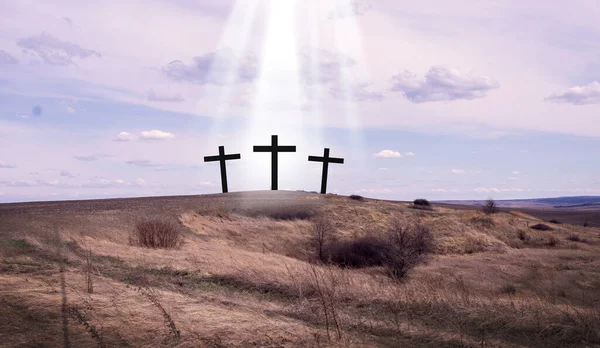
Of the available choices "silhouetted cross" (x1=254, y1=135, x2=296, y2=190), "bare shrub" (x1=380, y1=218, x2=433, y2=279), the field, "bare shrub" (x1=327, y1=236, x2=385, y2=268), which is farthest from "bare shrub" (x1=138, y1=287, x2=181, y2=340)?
"silhouetted cross" (x1=254, y1=135, x2=296, y2=190)

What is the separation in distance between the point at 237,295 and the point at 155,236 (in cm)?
822

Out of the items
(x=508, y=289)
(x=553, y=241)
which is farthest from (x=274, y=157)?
(x=553, y=241)

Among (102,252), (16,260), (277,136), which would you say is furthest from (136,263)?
(277,136)

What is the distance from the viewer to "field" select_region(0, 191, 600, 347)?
25.1 ft

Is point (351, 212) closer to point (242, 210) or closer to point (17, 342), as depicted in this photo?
point (242, 210)

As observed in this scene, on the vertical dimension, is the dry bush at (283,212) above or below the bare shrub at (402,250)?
above

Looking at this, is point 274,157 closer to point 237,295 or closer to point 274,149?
point 274,149

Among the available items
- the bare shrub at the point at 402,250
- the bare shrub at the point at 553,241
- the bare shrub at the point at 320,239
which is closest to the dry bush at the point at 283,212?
the bare shrub at the point at 320,239

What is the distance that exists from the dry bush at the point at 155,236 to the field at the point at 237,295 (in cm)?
43

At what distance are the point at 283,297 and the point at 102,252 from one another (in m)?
6.50

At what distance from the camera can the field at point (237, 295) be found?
7652mm

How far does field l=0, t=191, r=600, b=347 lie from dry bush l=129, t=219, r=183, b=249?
43cm

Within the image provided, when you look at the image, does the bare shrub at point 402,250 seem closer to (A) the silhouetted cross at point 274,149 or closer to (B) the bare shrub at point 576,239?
(A) the silhouetted cross at point 274,149

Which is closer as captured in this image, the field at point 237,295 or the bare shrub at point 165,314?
the bare shrub at point 165,314
